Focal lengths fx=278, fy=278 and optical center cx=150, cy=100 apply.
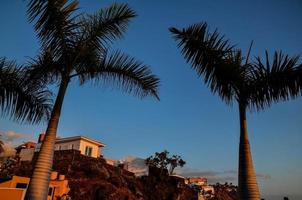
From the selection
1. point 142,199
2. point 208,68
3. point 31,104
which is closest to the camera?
point 208,68

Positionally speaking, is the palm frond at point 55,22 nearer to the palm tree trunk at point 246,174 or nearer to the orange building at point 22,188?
the palm tree trunk at point 246,174

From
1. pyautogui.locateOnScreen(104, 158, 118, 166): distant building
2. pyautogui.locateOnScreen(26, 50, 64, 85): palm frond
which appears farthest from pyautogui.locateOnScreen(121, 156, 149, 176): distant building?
pyautogui.locateOnScreen(26, 50, 64, 85): palm frond

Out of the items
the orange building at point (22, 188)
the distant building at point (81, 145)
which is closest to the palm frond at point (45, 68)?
the orange building at point (22, 188)

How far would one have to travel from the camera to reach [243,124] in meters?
6.17

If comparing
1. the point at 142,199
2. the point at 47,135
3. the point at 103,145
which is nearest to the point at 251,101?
the point at 47,135

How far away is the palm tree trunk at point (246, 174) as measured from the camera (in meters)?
5.39

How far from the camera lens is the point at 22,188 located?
23688 millimetres

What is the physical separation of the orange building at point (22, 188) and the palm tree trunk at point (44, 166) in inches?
552

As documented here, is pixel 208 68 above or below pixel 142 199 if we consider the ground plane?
above

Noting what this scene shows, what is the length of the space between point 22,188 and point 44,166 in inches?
809

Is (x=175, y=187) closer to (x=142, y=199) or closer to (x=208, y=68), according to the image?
(x=142, y=199)

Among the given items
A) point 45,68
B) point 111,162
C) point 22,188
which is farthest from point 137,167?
point 45,68

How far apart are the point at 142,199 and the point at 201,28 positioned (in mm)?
36022

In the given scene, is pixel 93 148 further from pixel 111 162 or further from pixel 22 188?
pixel 22 188
